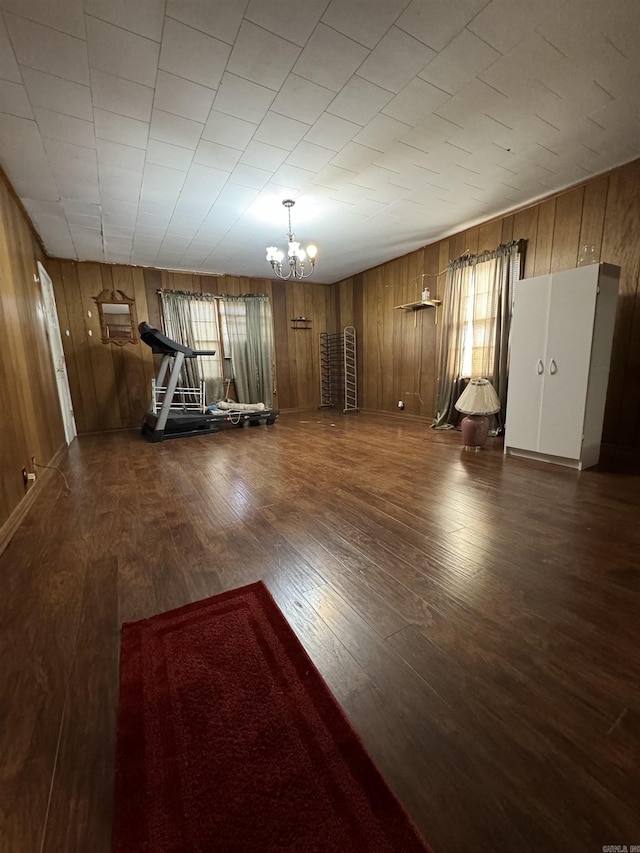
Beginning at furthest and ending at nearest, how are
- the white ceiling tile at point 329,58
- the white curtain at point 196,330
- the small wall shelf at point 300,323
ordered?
the small wall shelf at point 300,323 < the white curtain at point 196,330 < the white ceiling tile at point 329,58

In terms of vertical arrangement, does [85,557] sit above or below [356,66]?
below

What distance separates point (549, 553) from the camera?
5.91ft

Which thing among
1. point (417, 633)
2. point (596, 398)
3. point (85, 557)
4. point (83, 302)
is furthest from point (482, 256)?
point (83, 302)

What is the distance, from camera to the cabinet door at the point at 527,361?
3.24 m

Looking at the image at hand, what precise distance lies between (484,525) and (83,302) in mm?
6375

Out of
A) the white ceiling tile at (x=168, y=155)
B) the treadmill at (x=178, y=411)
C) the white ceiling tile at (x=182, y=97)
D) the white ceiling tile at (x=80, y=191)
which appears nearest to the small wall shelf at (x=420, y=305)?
the treadmill at (x=178, y=411)

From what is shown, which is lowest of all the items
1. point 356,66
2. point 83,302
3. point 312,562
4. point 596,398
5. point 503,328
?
point 312,562

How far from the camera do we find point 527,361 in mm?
3383

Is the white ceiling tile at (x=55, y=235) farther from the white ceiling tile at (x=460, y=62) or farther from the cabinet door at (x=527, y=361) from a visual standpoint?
the cabinet door at (x=527, y=361)

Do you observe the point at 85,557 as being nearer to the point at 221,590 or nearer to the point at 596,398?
the point at 221,590

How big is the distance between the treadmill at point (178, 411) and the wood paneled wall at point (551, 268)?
2.55 meters

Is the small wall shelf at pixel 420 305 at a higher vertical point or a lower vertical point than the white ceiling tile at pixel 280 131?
lower

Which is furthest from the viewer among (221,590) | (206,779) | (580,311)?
(580,311)

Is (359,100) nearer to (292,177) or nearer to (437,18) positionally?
(437,18)
